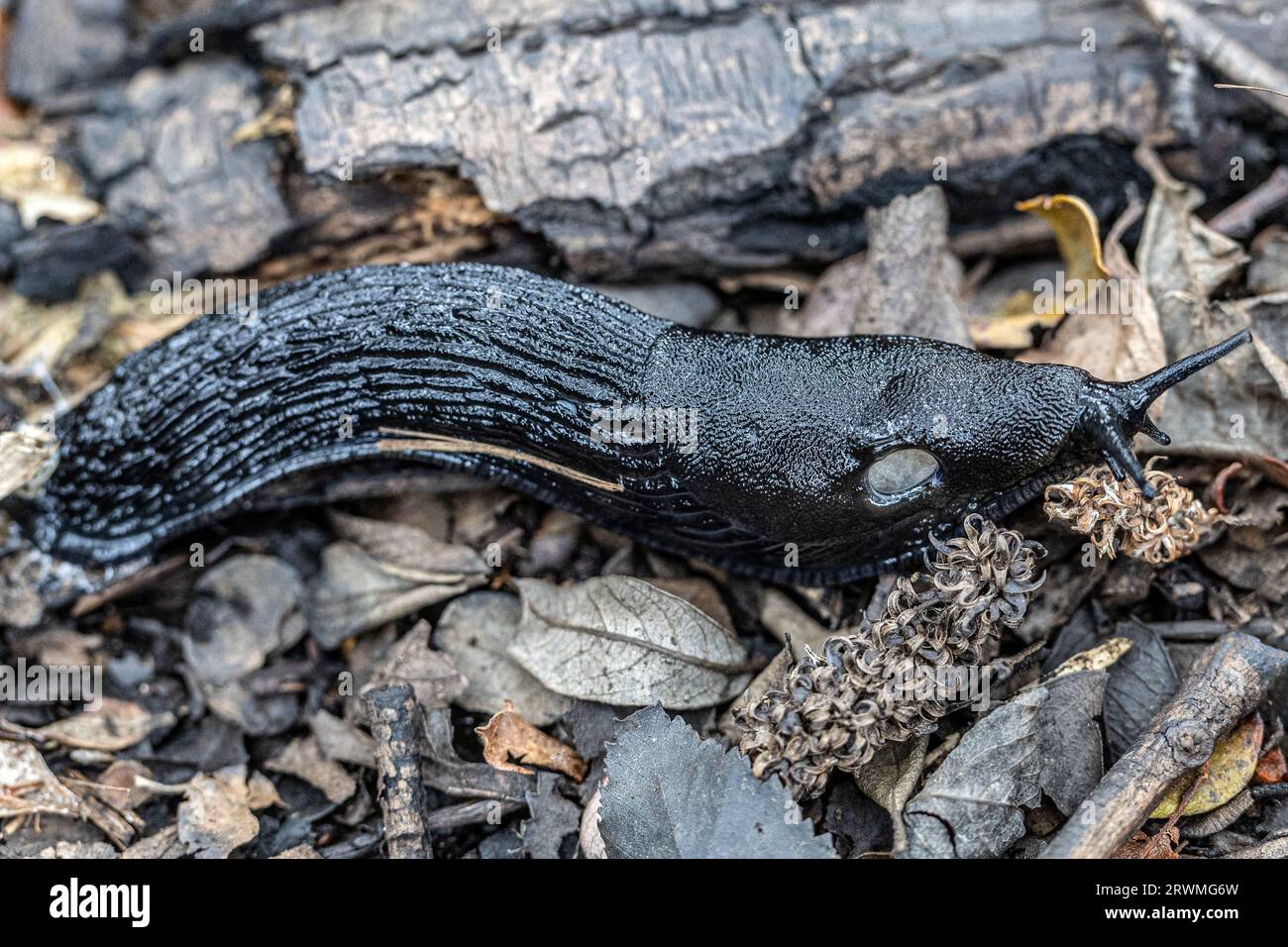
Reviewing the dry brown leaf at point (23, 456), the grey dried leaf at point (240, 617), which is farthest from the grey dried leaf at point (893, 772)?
the dry brown leaf at point (23, 456)

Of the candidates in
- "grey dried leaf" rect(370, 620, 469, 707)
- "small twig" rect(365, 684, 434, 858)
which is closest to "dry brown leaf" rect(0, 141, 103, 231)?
"grey dried leaf" rect(370, 620, 469, 707)

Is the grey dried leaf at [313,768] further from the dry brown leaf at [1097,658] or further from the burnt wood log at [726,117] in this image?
the dry brown leaf at [1097,658]

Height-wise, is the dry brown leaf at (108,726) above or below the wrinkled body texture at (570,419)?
below

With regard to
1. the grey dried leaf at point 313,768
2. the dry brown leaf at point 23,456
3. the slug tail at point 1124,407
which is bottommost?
the grey dried leaf at point 313,768

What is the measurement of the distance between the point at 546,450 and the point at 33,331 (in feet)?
9.49

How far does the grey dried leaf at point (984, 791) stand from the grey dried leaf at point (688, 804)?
38 centimetres

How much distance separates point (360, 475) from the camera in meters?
4.87

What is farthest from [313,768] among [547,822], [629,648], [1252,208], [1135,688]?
[1252,208]

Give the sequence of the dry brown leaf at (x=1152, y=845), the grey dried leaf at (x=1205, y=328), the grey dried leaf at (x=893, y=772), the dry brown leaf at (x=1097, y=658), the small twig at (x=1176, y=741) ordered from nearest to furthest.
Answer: the small twig at (x=1176, y=741) → the dry brown leaf at (x=1152, y=845) → the grey dried leaf at (x=893, y=772) → the dry brown leaf at (x=1097, y=658) → the grey dried leaf at (x=1205, y=328)

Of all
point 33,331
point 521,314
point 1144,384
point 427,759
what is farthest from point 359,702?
point 1144,384

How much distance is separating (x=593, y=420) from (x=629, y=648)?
920 mm

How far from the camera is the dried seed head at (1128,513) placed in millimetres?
A: 3799

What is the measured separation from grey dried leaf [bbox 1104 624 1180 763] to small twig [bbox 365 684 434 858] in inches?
99.1

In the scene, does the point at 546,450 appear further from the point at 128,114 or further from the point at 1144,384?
the point at 128,114
